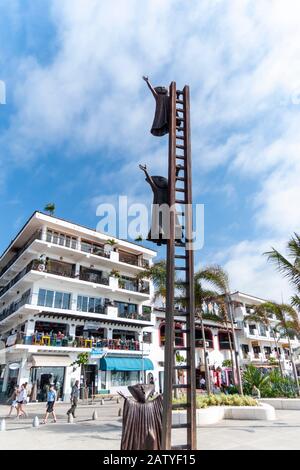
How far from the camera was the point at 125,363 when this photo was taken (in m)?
30.1

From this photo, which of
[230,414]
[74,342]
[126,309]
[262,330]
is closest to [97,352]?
[74,342]

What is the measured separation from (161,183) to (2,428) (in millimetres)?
10770

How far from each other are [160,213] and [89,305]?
26.4 m

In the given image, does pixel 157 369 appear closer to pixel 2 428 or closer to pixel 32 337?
pixel 32 337

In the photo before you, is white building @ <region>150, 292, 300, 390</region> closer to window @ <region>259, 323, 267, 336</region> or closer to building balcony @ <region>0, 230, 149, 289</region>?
window @ <region>259, 323, 267, 336</region>

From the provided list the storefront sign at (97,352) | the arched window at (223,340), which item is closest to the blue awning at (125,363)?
the storefront sign at (97,352)

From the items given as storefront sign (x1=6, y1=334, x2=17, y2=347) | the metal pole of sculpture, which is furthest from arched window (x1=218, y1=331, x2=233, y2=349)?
the metal pole of sculpture

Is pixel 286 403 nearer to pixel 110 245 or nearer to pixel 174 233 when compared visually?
pixel 174 233

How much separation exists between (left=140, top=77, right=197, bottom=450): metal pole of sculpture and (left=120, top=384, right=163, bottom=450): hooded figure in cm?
18

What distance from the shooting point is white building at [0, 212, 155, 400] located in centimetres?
2653

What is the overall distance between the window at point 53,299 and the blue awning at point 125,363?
227 inches

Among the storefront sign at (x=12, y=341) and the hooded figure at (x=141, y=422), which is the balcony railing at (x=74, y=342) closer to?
the storefront sign at (x=12, y=341)

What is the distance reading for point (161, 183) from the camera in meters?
6.74
